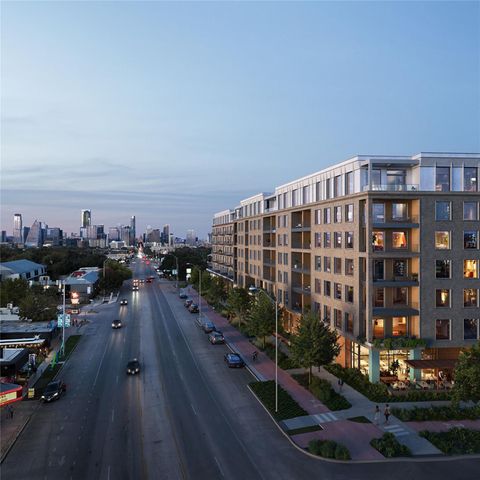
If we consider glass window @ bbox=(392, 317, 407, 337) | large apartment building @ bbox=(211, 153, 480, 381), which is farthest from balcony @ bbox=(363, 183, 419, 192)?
glass window @ bbox=(392, 317, 407, 337)

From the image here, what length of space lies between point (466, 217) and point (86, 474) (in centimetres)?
3699

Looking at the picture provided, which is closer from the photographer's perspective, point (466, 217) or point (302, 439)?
point (302, 439)

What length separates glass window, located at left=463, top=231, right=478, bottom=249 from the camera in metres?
38.4

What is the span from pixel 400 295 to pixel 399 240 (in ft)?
17.4

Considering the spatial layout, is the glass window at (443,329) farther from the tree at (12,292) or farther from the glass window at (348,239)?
the tree at (12,292)

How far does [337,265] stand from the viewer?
44312 mm

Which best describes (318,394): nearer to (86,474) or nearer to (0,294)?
(86,474)

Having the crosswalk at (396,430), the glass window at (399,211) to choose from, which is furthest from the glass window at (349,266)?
the crosswalk at (396,430)

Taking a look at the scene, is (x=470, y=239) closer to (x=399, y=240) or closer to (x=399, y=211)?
(x=399, y=240)

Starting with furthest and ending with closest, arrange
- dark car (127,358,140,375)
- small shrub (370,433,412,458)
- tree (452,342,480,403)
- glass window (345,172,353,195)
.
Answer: glass window (345,172,353,195), dark car (127,358,140,375), tree (452,342,480,403), small shrub (370,433,412,458)

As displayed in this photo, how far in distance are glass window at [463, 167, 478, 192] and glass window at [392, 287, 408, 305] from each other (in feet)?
36.8

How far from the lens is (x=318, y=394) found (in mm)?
33812

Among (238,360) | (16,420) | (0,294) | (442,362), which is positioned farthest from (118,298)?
(442,362)

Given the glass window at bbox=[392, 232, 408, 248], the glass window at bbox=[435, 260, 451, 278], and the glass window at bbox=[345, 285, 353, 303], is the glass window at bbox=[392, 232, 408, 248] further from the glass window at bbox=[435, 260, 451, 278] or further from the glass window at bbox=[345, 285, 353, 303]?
the glass window at bbox=[345, 285, 353, 303]
